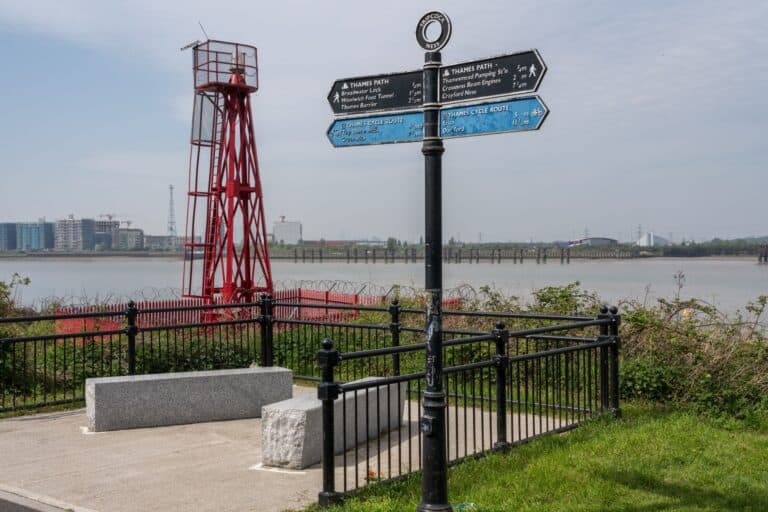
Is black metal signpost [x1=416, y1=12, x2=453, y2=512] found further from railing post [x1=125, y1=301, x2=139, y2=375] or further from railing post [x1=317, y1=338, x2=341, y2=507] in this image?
railing post [x1=125, y1=301, x2=139, y2=375]

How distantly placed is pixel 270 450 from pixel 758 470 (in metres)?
4.56

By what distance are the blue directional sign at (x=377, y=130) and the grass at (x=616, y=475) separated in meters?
2.80

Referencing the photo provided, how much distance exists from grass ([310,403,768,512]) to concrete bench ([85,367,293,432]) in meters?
3.51

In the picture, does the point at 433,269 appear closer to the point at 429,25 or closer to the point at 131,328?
the point at 429,25

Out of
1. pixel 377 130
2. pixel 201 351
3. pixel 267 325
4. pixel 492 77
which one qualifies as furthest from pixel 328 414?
pixel 201 351

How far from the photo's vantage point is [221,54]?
28219 mm

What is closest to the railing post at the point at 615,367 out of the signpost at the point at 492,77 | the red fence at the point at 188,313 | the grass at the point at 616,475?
the grass at the point at 616,475

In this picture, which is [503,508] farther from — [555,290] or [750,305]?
[555,290]

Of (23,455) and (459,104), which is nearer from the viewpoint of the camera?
(459,104)

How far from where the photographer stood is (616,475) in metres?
6.94

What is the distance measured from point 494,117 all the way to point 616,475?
351cm

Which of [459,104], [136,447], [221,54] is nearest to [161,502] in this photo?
[136,447]

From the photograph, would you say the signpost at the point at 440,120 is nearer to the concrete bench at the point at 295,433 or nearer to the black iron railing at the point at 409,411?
the black iron railing at the point at 409,411

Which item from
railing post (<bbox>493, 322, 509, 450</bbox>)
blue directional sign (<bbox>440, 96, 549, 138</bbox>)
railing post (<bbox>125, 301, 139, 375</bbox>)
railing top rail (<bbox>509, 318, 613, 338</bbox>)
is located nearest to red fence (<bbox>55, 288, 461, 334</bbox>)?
railing post (<bbox>125, 301, 139, 375</bbox>)
